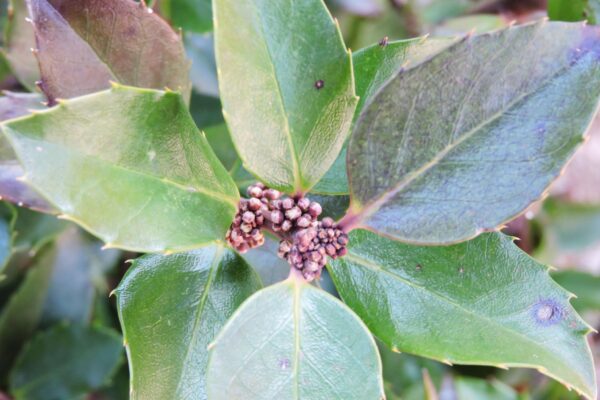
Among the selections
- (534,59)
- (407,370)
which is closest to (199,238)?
(534,59)

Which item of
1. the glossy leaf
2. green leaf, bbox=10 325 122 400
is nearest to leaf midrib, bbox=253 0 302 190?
the glossy leaf

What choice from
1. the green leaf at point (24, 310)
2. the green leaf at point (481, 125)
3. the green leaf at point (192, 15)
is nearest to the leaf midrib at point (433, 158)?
the green leaf at point (481, 125)

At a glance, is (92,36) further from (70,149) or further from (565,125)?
(565,125)

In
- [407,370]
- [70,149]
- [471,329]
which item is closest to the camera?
[70,149]

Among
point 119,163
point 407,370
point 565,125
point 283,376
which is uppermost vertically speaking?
point 565,125

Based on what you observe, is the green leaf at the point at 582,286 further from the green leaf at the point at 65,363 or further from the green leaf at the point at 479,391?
the green leaf at the point at 65,363

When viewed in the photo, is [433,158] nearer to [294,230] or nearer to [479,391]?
[294,230]

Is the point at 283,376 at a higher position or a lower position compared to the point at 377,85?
lower
